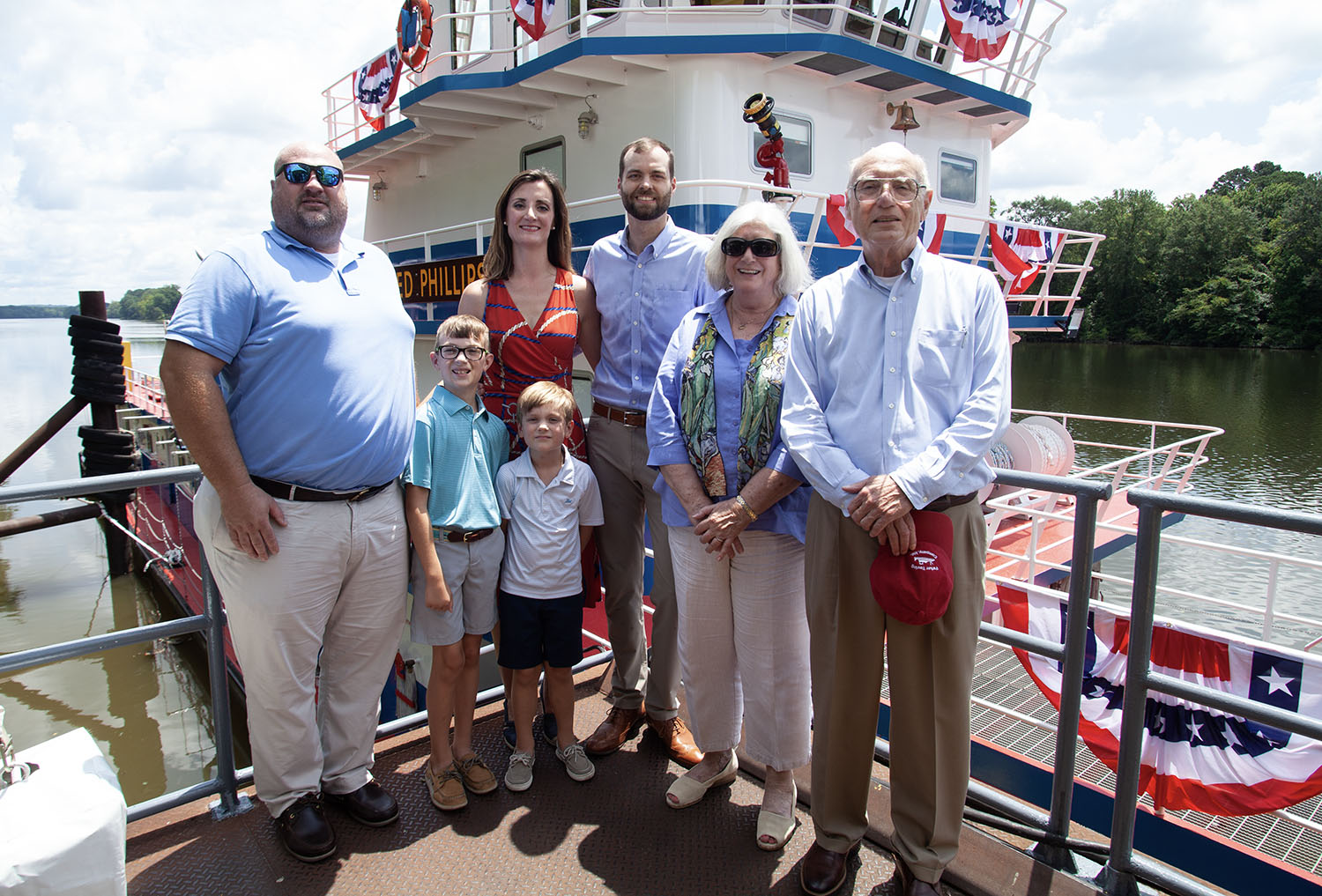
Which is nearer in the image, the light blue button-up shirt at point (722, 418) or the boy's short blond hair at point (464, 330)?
the light blue button-up shirt at point (722, 418)

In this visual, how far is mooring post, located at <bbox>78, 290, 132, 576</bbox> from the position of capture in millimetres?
10695

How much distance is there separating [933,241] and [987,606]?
141 inches

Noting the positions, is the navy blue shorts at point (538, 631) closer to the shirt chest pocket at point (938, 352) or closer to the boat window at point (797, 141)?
the shirt chest pocket at point (938, 352)

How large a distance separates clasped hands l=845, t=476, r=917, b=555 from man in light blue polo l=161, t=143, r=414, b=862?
1.50 meters

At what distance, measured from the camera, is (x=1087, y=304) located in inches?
2452

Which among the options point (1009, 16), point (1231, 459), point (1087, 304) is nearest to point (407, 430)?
point (1009, 16)

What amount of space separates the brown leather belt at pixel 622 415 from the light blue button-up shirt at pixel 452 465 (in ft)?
1.74

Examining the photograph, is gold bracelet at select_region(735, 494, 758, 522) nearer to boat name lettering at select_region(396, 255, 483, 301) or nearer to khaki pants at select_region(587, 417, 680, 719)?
khaki pants at select_region(587, 417, 680, 719)

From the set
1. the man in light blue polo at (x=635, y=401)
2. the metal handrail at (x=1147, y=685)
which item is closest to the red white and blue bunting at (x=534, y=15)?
the man in light blue polo at (x=635, y=401)

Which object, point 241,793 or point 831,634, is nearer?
point 831,634

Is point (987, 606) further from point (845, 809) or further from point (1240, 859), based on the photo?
point (845, 809)

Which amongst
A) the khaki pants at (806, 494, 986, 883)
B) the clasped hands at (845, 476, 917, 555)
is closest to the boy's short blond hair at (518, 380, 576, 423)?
the khaki pants at (806, 494, 986, 883)

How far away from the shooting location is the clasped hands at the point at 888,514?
217 centimetres

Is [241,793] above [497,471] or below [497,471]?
below
